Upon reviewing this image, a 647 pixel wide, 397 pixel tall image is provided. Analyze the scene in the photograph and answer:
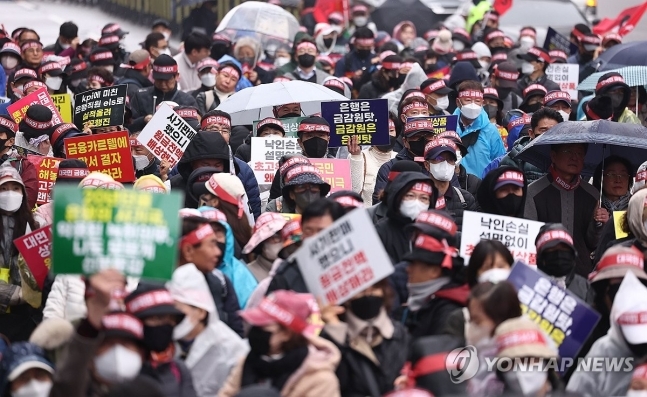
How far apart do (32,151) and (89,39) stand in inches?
287

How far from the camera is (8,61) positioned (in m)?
18.6

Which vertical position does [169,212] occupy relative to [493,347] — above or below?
above

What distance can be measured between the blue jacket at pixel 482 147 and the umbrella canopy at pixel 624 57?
155 inches

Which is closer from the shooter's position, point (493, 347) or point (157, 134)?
point (493, 347)

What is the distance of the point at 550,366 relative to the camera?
7.43m

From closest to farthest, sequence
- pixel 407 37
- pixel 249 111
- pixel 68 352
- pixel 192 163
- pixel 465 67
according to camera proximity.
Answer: pixel 68 352, pixel 192 163, pixel 249 111, pixel 465 67, pixel 407 37

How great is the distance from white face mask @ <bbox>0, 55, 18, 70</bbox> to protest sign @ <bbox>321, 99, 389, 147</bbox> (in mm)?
6190

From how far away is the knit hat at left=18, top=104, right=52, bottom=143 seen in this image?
44.9 ft

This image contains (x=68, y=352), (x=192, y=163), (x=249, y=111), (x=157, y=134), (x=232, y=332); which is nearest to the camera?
(x=68, y=352)

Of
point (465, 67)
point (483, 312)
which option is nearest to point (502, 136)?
point (465, 67)

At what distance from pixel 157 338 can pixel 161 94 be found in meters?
9.16

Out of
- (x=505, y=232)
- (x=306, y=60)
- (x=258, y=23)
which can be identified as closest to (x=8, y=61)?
(x=306, y=60)

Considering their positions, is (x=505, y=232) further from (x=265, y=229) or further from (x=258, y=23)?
(x=258, y=23)

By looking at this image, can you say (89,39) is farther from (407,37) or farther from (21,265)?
(21,265)
